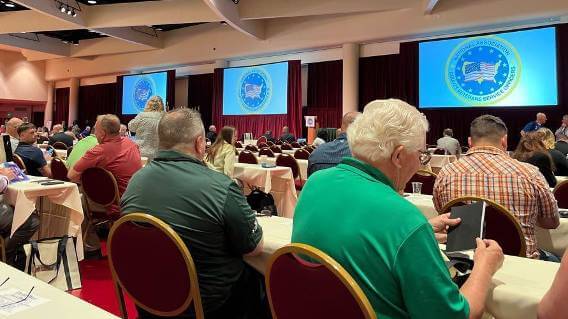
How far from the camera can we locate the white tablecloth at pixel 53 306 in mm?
1036

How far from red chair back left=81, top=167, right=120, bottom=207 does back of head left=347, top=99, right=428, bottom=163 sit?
A: 2.83 metres

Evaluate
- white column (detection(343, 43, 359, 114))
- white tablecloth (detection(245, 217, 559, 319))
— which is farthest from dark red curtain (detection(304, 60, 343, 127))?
white tablecloth (detection(245, 217, 559, 319))

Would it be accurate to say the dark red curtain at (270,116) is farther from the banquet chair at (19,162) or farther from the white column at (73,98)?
the banquet chair at (19,162)

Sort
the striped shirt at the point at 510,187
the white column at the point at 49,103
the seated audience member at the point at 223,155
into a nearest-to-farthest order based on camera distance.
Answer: the striped shirt at the point at 510,187
the seated audience member at the point at 223,155
the white column at the point at 49,103

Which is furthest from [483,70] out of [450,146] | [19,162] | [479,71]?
[19,162]

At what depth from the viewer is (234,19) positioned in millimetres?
11312

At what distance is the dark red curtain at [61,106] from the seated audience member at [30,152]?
1762 cm

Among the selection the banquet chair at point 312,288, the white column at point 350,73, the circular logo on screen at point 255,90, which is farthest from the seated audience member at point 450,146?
the banquet chair at point 312,288

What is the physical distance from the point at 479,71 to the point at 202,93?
9.66m

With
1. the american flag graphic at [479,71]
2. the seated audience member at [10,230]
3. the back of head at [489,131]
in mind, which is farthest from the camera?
the american flag graphic at [479,71]

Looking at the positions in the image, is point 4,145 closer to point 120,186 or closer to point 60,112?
point 120,186

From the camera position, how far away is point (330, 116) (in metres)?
13.5

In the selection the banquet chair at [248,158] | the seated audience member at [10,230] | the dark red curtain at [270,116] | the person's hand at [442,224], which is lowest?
the seated audience member at [10,230]

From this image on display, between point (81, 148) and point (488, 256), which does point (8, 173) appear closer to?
point (81, 148)
